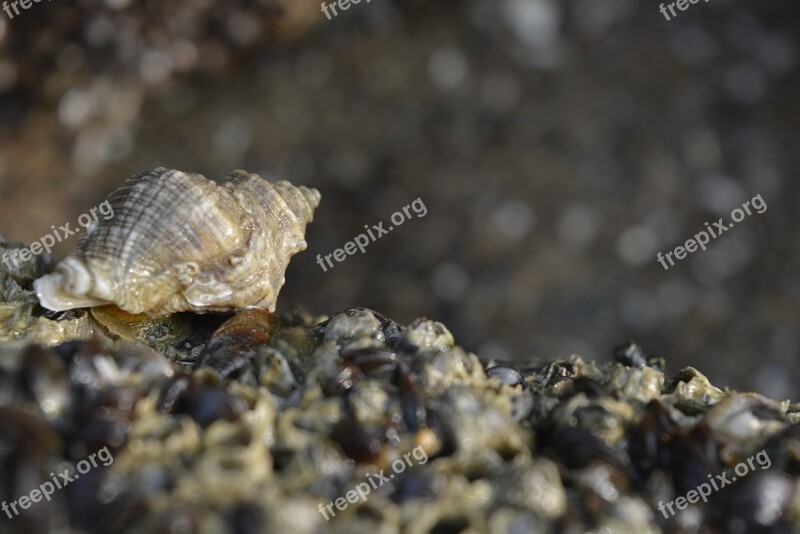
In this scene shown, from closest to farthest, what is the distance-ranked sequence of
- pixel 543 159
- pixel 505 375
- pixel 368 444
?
pixel 368 444 → pixel 505 375 → pixel 543 159

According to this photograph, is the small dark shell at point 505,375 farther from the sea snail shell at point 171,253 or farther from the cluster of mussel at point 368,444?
the sea snail shell at point 171,253

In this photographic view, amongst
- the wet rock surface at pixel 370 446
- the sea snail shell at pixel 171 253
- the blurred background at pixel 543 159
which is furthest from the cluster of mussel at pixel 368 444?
the blurred background at pixel 543 159

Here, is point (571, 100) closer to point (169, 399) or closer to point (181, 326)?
point (181, 326)

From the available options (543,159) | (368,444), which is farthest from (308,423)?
(543,159)

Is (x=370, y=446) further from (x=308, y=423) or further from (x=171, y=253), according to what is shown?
(x=171, y=253)

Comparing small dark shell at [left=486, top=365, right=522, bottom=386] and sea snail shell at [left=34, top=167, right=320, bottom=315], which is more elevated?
sea snail shell at [left=34, top=167, right=320, bottom=315]

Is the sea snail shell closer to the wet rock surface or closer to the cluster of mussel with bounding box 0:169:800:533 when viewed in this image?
the cluster of mussel with bounding box 0:169:800:533

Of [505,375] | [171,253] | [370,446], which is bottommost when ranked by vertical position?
[505,375]

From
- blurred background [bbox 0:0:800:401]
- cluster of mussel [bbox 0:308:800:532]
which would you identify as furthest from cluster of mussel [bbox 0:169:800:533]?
blurred background [bbox 0:0:800:401]
